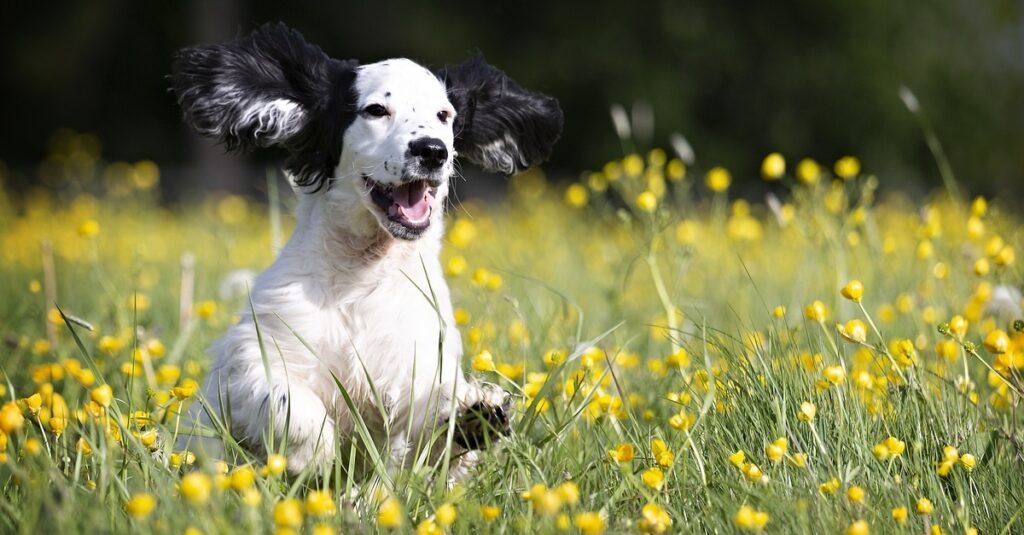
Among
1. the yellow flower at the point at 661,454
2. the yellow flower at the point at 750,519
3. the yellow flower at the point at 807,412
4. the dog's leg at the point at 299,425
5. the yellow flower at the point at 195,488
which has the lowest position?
the dog's leg at the point at 299,425

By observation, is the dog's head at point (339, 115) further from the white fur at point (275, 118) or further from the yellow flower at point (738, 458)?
the yellow flower at point (738, 458)

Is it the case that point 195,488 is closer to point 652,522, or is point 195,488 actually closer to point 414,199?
point 652,522

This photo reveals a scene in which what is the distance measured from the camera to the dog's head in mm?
3232

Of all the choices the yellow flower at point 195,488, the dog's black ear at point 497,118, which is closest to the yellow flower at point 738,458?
the yellow flower at point 195,488

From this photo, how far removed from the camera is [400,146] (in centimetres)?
319

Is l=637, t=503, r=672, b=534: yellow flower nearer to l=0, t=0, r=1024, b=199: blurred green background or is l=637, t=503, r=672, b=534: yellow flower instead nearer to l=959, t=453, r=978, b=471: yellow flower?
l=959, t=453, r=978, b=471: yellow flower

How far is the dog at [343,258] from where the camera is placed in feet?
9.73

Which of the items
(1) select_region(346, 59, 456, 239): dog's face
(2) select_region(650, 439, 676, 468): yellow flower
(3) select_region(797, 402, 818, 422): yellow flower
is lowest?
(2) select_region(650, 439, 676, 468): yellow flower

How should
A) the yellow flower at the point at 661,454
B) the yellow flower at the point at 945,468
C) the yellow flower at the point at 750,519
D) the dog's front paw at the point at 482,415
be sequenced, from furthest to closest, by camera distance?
1. the dog's front paw at the point at 482,415
2. the yellow flower at the point at 661,454
3. the yellow flower at the point at 945,468
4. the yellow flower at the point at 750,519

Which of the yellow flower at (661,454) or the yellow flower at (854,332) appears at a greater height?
the yellow flower at (854,332)

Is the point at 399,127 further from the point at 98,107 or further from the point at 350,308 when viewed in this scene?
the point at 98,107

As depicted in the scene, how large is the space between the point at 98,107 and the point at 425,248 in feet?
66.4

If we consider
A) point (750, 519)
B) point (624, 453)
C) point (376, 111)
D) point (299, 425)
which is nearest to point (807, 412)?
point (624, 453)

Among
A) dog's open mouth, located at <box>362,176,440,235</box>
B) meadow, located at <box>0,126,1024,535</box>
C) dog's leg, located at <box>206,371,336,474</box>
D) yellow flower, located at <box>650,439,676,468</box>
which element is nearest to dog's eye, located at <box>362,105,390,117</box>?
dog's open mouth, located at <box>362,176,440,235</box>
